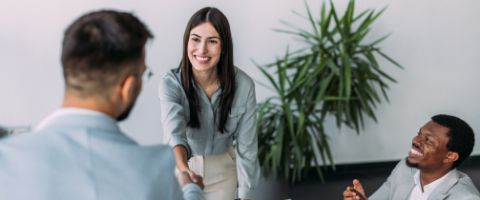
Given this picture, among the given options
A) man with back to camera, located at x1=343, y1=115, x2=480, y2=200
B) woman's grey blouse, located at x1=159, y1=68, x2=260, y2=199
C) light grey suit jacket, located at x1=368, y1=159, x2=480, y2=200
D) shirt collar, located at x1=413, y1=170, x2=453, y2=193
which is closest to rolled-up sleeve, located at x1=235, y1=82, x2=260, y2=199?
woman's grey blouse, located at x1=159, y1=68, x2=260, y2=199

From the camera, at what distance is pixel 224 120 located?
2334mm

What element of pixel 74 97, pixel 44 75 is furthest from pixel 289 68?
pixel 74 97

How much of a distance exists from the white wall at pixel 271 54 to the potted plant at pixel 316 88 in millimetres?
195

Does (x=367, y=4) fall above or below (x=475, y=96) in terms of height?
above

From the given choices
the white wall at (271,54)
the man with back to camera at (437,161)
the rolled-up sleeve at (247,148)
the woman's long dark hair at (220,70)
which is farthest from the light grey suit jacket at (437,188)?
the white wall at (271,54)

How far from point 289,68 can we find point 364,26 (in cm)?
56

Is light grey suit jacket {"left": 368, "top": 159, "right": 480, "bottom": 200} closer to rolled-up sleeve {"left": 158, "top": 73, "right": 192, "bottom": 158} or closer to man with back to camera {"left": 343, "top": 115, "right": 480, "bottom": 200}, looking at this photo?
man with back to camera {"left": 343, "top": 115, "right": 480, "bottom": 200}

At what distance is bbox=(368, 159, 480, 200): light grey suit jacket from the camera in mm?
2107

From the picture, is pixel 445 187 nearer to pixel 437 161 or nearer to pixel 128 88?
pixel 437 161

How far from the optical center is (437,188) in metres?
2.20

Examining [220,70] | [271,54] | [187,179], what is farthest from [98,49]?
[271,54]

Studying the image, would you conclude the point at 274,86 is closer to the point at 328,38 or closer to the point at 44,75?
the point at 328,38

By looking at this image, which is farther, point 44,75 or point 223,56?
point 44,75

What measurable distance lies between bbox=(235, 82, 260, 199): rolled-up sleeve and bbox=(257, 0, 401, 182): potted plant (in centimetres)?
149
